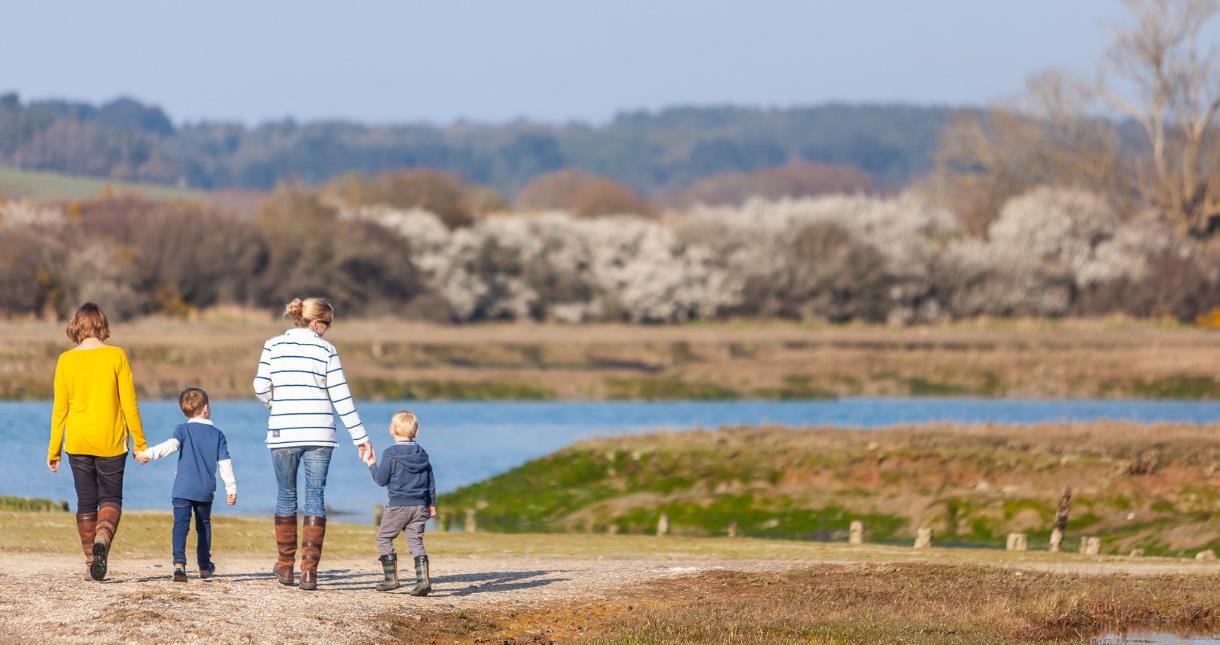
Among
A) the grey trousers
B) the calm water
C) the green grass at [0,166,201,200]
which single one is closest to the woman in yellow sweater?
the grey trousers

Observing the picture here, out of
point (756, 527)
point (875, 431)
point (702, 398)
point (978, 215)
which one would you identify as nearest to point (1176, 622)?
point (756, 527)

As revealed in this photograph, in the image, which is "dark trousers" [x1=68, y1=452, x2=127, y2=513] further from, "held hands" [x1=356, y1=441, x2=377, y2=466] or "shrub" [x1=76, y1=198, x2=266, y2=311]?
"shrub" [x1=76, y1=198, x2=266, y2=311]

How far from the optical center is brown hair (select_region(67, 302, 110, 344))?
15117 mm

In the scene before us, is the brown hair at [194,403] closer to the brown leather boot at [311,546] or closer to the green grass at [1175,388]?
the brown leather boot at [311,546]

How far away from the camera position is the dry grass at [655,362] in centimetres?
6172

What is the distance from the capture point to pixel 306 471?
50.5 ft

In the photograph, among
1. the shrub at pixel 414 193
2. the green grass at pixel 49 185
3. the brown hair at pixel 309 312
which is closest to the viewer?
the brown hair at pixel 309 312

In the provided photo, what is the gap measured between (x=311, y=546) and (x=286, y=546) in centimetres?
30

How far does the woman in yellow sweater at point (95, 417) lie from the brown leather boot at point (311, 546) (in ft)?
4.78

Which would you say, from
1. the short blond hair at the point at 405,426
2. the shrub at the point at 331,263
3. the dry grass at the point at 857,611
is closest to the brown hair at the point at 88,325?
the short blond hair at the point at 405,426

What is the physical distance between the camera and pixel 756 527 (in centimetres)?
3075

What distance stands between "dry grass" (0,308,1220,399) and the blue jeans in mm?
41616

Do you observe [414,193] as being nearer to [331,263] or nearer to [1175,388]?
[331,263]

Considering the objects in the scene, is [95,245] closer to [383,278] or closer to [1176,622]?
[383,278]
